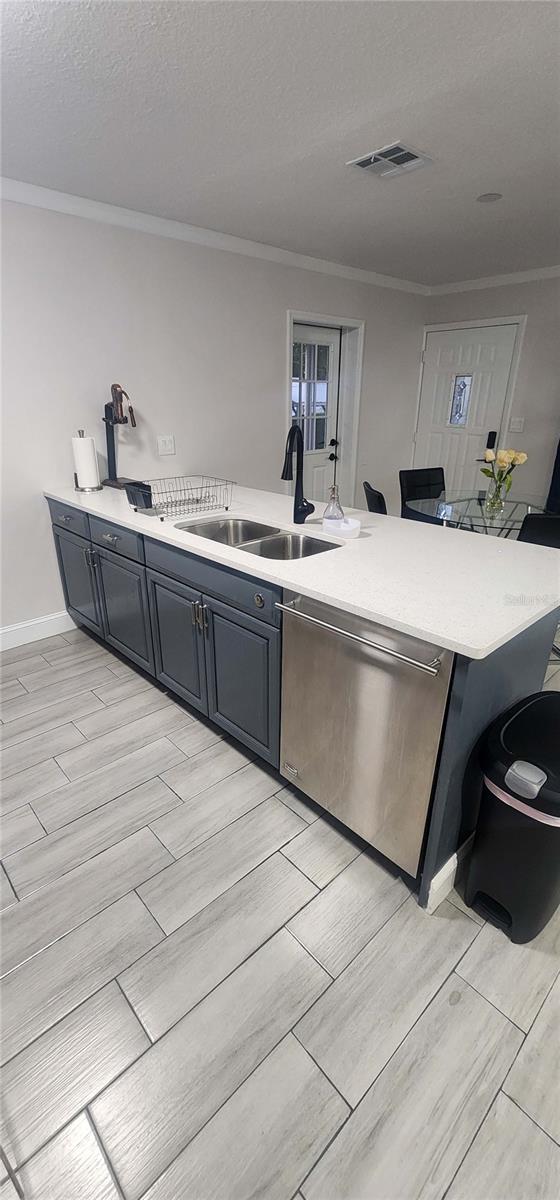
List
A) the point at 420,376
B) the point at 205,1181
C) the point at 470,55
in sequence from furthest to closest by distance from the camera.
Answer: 1. the point at 420,376
2. the point at 470,55
3. the point at 205,1181

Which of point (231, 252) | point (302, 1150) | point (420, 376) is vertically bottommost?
point (302, 1150)

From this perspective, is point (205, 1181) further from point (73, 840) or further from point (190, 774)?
point (190, 774)

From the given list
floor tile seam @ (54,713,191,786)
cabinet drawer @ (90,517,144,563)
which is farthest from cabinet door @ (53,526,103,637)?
floor tile seam @ (54,713,191,786)

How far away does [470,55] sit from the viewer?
159cm

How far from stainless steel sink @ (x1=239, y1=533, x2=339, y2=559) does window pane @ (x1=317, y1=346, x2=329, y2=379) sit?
9.62ft

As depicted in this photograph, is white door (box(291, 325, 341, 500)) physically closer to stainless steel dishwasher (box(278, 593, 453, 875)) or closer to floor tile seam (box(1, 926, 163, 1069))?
stainless steel dishwasher (box(278, 593, 453, 875))

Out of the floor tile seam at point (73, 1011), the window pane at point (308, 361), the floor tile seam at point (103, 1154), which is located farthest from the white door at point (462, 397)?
the floor tile seam at point (103, 1154)

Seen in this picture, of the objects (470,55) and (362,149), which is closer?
(470,55)

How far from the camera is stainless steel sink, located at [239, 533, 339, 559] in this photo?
2.10 m

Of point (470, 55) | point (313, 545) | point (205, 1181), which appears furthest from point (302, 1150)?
point (470, 55)

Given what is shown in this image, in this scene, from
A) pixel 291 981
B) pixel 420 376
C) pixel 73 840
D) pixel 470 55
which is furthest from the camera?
pixel 420 376

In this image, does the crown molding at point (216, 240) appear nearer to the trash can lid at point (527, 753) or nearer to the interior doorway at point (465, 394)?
the interior doorway at point (465, 394)

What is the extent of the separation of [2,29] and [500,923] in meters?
2.94

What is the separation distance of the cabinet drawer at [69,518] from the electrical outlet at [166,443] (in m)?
0.79
